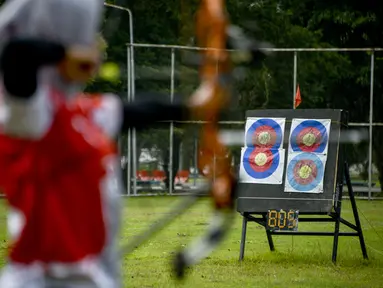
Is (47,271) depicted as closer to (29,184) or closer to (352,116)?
(29,184)

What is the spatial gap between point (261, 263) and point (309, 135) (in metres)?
1.47

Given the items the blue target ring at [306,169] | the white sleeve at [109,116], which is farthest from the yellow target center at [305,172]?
the white sleeve at [109,116]

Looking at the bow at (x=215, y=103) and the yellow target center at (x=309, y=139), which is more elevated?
the bow at (x=215, y=103)

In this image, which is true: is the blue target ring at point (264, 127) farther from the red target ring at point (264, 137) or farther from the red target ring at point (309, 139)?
the red target ring at point (309, 139)

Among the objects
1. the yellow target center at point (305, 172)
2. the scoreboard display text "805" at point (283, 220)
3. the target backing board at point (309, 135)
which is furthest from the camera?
the yellow target center at point (305, 172)

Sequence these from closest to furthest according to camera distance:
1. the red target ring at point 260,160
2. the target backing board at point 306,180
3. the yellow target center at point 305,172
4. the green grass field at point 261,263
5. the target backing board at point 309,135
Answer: the green grass field at point 261,263, the target backing board at point 306,180, the target backing board at point 309,135, the yellow target center at point 305,172, the red target ring at point 260,160

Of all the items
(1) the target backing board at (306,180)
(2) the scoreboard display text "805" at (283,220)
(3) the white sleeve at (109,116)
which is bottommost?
(2) the scoreboard display text "805" at (283,220)

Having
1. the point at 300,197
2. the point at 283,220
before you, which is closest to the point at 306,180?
the point at 300,197

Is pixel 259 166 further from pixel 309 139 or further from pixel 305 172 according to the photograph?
pixel 309 139

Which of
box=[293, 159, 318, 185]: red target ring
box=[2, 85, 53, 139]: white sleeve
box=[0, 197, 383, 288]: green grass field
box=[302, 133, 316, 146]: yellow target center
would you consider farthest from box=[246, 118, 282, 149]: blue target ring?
box=[2, 85, 53, 139]: white sleeve

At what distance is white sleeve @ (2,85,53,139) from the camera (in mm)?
2824

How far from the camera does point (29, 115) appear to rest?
2834 mm

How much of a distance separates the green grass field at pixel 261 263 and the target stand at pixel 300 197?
28 cm

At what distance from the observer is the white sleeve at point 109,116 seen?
3.08 metres
